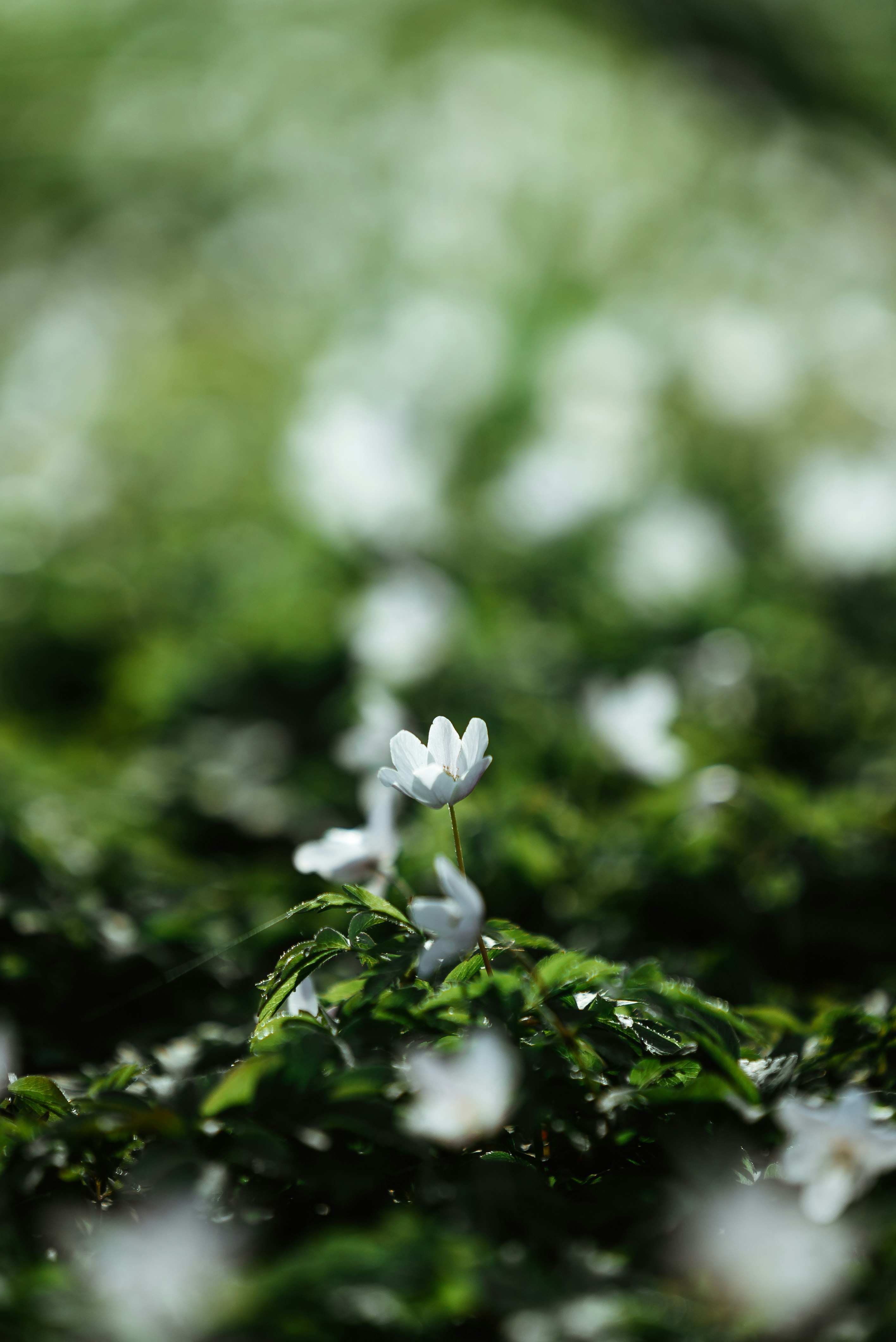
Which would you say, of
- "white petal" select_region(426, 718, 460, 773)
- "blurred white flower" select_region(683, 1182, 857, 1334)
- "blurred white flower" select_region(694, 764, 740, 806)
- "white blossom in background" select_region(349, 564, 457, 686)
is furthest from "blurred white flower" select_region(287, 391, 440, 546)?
"blurred white flower" select_region(683, 1182, 857, 1334)

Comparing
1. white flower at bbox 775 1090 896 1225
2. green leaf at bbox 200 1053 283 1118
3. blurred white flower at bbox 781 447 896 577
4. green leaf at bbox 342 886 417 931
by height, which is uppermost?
blurred white flower at bbox 781 447 896 577

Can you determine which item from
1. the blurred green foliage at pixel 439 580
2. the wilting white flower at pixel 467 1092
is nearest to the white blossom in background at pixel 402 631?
the blurred green foliage at pixel 439 580

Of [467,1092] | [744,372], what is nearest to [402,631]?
[467,1092]

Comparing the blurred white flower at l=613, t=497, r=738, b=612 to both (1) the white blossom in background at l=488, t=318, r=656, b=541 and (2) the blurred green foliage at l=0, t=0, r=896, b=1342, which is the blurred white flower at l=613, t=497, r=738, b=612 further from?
(1) the white blossom in background at l=488, t=318, r=656, b=541

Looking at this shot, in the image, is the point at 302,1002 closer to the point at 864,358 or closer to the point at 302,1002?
the point at 302,1002

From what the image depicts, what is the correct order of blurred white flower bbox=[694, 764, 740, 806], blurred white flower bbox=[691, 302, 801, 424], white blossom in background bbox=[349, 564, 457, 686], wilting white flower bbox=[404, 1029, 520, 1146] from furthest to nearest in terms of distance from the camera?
blurred white flower bbox=[691, 302, 801, 424] < white blossom in background bbox=[349, 564, 457, 686] < blurred white flower bbox=[694, 764, 740, 806] < wilting white flower bbox=[404, 1029, 520, 1146]

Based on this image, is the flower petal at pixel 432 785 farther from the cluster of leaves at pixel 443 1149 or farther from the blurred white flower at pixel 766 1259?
the blurred white flower at pixel 766 1259

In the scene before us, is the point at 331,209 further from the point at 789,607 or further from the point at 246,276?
the point at 789,607
